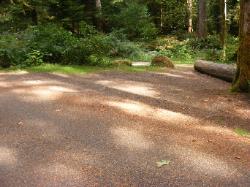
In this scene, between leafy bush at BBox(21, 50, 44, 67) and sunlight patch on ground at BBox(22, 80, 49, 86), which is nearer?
sunlight patch on ground at BBox(22, 80, 49, 86)

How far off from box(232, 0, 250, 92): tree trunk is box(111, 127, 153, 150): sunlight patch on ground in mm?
4697

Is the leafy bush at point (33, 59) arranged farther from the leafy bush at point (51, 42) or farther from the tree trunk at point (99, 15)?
the tree trunk at point (99, 15)

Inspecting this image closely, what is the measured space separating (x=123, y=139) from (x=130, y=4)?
2222 cm

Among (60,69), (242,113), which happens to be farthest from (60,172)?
(60,69)

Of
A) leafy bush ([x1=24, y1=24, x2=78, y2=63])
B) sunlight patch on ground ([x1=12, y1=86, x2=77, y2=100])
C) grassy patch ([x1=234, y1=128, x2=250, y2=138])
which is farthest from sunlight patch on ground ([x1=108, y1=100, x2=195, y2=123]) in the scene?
leafy bush ([x1=24, y1=24, x2=78, y2=63])

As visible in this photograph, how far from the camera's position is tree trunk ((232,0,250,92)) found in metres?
10.9

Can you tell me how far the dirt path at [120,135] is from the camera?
234 inches

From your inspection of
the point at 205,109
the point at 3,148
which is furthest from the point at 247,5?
the point at 3,148

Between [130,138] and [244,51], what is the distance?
525 centimetres

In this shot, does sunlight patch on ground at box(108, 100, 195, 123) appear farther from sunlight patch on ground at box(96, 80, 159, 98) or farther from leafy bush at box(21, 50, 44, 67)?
leafy bush at box(21, 50, 44, 67)

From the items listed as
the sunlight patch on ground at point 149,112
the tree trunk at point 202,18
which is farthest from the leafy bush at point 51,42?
the tree trunk at point 202,18

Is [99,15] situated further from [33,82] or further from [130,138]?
[130,138]

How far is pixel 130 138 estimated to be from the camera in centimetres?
740

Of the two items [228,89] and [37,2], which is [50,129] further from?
[37,2]
